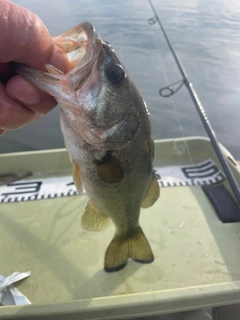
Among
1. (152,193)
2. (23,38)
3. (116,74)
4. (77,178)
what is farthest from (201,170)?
(23,38)

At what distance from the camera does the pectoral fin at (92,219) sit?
1857mm

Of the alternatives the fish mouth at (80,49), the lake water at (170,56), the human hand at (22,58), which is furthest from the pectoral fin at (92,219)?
the lake water at (170,56)

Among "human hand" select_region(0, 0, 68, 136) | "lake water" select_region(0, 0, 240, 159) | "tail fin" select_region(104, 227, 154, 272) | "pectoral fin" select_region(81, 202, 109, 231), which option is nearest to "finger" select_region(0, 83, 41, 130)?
"human hand" select_region(0, 0, 68, 136)

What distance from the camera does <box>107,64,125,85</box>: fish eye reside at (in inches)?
54.2

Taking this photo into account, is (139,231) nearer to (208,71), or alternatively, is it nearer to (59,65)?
(59,65)

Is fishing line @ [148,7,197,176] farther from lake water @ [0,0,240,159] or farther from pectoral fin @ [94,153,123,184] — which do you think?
pectoral fin @ [94,153,123,184]

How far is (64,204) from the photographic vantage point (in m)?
3.13

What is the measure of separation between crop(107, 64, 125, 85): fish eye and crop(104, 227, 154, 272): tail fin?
0.97 m

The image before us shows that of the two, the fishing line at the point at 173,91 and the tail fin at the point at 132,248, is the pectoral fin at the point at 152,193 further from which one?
the fishing line at the point at 173,91

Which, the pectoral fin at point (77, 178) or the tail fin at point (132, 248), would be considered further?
the tail fin at point (132, 248)

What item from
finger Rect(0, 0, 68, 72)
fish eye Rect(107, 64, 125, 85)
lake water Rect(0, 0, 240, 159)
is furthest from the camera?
lake water Rect(0, 0, 240, 159)

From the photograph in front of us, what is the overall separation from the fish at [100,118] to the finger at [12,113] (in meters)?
0.13

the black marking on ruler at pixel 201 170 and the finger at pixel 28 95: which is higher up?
the finger at pixel 28 95

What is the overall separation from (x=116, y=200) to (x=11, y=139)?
4.15 m
